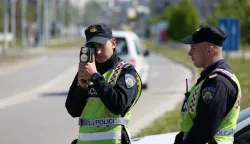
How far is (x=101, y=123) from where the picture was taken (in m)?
4.34

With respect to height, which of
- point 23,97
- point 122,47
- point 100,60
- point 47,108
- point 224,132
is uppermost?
point 100,60

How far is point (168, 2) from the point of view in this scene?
359 feet

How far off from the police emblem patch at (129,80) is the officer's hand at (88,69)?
0.87 feet

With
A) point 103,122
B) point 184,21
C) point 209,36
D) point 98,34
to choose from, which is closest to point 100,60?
point 98,34

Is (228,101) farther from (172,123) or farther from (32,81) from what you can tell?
(32,81)

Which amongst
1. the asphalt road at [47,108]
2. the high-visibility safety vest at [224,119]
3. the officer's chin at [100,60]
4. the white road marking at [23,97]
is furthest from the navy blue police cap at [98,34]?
the white road marking at [23,97]

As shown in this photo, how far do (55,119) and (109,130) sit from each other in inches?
348

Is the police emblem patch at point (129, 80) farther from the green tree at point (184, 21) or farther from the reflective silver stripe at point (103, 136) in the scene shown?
the green tree at point (184, 21)

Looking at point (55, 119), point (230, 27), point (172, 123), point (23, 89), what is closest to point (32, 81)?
point (23, 89)

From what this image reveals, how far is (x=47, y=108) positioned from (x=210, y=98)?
37.8 ft

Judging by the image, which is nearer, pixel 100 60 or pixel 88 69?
pixel 88 69

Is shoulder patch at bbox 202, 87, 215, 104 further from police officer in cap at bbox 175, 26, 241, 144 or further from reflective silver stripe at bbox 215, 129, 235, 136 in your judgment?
reflective silver stripe at bbox 215, 129, 235, 136

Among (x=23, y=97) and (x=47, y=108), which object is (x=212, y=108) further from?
(x=23, y=97)

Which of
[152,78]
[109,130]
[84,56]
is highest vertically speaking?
[84,56]
